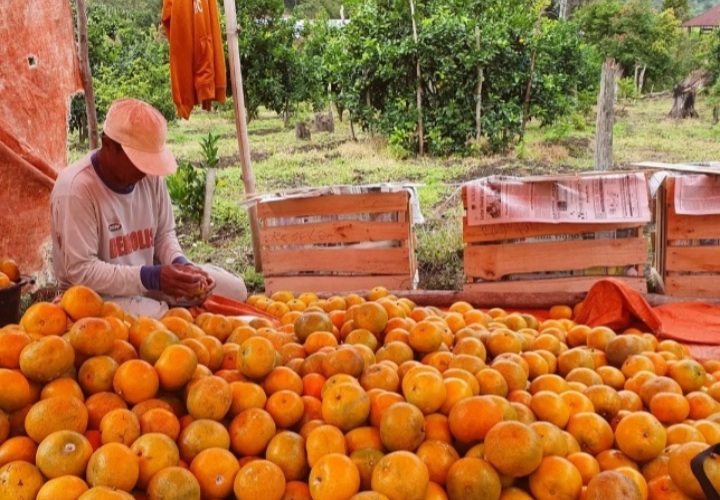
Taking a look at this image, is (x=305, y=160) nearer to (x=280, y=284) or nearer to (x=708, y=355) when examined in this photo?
(x=280, y=284)

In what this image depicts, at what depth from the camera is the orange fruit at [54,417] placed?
149 cm

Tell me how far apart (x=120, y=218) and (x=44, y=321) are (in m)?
1.56

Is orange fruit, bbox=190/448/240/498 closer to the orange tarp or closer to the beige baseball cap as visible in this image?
the beige baseball cap

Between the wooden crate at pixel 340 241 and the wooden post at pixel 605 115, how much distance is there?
3.19 meters

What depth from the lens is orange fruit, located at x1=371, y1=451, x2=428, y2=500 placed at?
139 centimetres

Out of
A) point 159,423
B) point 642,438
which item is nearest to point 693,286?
point 642,438

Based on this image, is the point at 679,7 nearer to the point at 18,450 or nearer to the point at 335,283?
the point at 335,283

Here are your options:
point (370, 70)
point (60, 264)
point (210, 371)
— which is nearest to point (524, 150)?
point (370, 70)

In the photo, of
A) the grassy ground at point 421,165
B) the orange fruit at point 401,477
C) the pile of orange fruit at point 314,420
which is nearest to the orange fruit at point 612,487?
the pile of orange fruit at point 314,420

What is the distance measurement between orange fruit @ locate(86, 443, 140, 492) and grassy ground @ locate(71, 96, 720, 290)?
3.29 metres

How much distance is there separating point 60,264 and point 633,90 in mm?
16315

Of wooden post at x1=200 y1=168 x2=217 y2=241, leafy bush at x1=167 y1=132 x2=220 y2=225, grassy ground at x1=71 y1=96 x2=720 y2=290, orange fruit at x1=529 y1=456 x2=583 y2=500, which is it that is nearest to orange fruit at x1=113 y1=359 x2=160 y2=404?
orange fruit at x1=529 y1=456 x2=583 y2=500

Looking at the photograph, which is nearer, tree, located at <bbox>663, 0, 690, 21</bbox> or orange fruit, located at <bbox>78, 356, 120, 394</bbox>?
orange fruit, located at <bbox>78, 356, 120, 394</bbox>

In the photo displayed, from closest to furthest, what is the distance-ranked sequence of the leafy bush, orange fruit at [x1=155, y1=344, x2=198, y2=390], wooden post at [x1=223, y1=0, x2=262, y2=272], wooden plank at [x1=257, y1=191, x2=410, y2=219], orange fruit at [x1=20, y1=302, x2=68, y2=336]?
orange fruit at [x1=155, y1=344, x2=198, y2=390], orange fruit at [x1=20, y1=302, x2=68, y2=336], wooden plank at [x1=257, y1=191, x2=410, y2=219], wooden post at [x1=223, y1=0, x2=262, y2=272], the leafy bush
